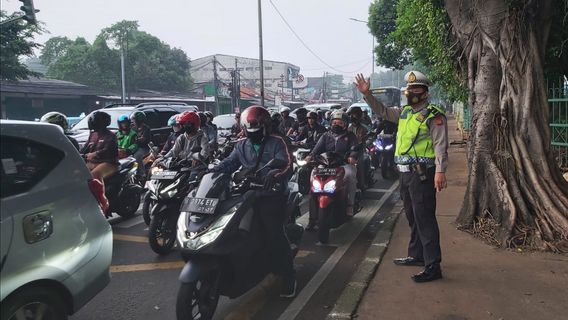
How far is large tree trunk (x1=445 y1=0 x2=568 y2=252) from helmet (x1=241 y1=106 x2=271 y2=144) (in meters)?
2.90

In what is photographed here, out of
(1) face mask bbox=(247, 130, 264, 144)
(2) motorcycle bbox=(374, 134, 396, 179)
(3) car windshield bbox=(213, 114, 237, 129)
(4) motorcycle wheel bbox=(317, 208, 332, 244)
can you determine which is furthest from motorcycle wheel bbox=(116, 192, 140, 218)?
(3) car windshield bbox=(213, 114, 237, 129)

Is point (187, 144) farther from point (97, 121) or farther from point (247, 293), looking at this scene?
point (247, 293)

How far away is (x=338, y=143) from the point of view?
6.57m

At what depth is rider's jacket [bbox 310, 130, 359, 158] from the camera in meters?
6.42

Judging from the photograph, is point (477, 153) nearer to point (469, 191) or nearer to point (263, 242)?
point (469, 191)

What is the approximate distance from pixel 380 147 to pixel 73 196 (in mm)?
8160

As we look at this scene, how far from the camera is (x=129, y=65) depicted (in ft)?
137

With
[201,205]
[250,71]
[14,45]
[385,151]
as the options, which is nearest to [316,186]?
[201,205]

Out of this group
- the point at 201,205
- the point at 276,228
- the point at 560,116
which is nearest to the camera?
the point at 201,205

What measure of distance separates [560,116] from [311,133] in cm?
453

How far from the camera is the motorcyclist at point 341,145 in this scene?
6160mm

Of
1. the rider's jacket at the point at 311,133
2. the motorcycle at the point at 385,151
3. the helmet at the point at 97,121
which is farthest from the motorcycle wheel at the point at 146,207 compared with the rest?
the motorcycle at the point at 385,151

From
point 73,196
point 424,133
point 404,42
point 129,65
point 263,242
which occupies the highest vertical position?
point 129,65

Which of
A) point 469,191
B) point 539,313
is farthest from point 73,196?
point 469,191
